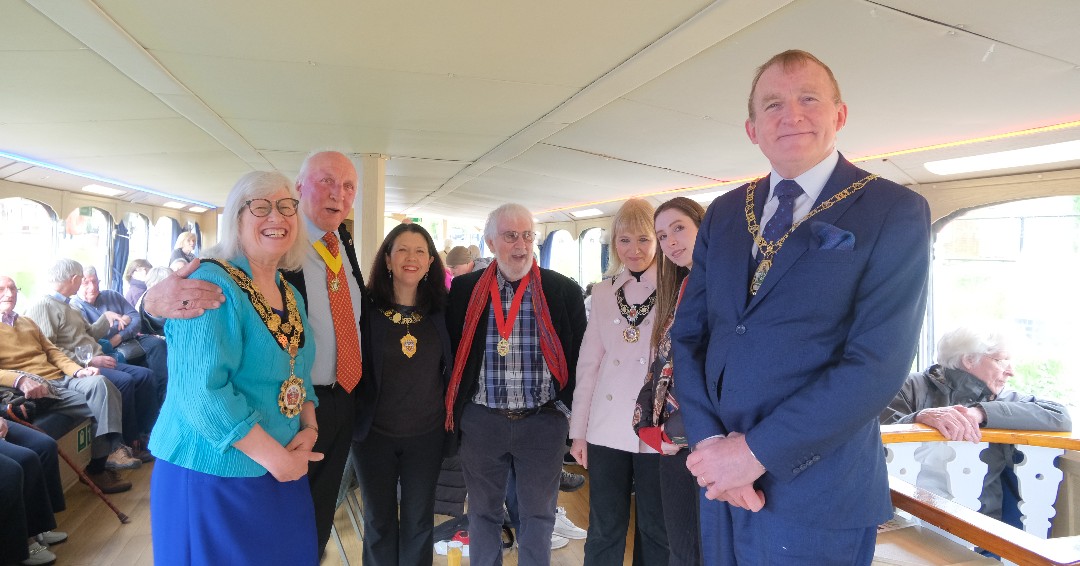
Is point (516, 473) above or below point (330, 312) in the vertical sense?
below

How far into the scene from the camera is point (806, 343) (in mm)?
1262

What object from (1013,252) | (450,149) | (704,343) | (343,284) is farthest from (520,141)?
(1013,252)

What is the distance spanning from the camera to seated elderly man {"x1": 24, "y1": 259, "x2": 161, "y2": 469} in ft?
16.9

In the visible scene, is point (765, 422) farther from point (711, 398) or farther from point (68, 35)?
point (68, 35)

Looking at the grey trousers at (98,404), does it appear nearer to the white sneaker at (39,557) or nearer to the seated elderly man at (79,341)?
the seated elderly man at (79,341)

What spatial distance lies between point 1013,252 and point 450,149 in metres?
5.18

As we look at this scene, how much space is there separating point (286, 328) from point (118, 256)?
30.2 ft

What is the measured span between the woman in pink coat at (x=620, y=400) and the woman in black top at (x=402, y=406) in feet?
2.17

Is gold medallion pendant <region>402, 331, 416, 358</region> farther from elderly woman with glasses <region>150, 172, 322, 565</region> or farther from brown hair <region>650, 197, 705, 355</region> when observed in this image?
brown hair <region>650, 197, 705, 355</region>

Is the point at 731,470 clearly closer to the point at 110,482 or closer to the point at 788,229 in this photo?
the point at 788,229

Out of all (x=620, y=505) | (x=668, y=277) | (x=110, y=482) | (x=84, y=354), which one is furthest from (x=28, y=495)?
(x=668, y=277)

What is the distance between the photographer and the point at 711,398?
4.68 feet

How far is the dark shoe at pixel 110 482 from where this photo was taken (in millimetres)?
4625

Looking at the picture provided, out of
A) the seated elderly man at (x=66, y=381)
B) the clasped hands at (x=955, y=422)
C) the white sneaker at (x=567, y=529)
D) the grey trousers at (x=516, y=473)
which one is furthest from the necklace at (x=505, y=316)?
the seated elderly man at (x=66, y=381)
